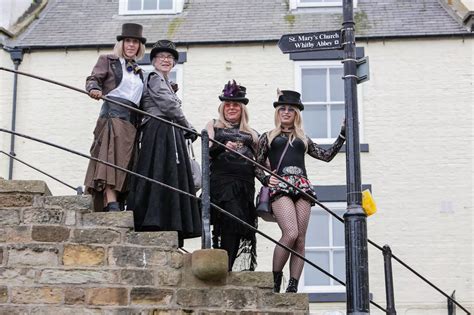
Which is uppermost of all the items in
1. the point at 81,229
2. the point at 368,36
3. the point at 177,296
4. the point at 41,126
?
the point at 368,36

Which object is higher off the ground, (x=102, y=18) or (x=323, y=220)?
(x=102, y=18)

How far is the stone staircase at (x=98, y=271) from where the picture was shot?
6.70 m

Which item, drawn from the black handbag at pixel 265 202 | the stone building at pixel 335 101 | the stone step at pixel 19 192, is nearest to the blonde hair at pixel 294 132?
the black handbag at pixel 265 202

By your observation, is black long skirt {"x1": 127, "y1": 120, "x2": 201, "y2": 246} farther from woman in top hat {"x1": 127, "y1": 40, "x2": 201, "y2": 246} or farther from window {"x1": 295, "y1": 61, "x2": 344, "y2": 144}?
window {"x1": 295, "y1": 61, "x2": 344, "y2": 144}

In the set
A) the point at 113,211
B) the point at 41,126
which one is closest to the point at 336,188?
the point at 41,126

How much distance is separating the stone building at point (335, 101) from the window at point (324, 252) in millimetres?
17

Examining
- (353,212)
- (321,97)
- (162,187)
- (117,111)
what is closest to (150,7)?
(321,97)

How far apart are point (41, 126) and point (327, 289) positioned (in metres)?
5.42

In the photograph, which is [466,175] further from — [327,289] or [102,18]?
[102,18]

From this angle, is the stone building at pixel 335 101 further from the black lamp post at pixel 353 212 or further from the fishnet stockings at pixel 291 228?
the black lamp post at pixel 353 212

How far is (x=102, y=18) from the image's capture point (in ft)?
52.4

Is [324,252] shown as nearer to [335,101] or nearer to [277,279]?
[335,101]

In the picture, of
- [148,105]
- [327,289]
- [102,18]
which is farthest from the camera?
[102,18]

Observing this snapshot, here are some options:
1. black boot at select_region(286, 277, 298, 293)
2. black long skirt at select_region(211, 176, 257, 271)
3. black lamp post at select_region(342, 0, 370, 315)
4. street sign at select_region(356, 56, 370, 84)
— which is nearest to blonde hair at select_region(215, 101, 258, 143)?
black long skirt at select_region(211, 176, 257, 271)
